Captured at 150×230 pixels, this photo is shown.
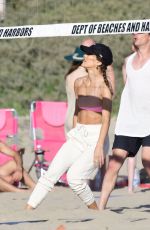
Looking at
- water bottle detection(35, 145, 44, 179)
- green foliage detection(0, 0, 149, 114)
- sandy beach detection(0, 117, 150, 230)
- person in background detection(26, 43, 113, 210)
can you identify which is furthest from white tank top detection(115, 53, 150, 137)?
green foliage detection(0, 0, 149, 114)

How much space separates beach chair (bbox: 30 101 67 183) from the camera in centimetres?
1201

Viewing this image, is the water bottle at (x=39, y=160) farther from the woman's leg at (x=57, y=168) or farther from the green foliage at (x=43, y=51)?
the green foliage at (x=43, y=51)

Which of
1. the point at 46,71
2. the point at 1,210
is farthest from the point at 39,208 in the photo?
the point at 46,71

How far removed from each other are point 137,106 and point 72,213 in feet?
3.56

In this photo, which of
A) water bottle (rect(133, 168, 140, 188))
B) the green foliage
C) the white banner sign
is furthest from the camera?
the green foliage

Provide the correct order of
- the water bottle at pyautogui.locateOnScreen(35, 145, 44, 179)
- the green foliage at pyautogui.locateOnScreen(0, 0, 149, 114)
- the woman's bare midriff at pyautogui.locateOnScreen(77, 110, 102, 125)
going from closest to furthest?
the woman's bare midriff at pyautogui.locateOnScreen(77, 110, 102, 125) → the water bottle at pyautogui.locateOnScreen(35, 145, 44, 179) → the green foliage at pyautogui.locateOnScreen(0, 0, 149, 114)

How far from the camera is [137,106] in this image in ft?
27.5

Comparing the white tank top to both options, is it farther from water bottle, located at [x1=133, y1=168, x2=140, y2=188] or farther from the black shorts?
water bottle, located at [x1=133, y1=168, x2=140, y2=188]

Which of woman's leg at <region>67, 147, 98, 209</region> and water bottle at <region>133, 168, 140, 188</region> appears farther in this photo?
water bottle at <region>133, 168, 140, 188</region>

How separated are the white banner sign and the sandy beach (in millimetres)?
1519

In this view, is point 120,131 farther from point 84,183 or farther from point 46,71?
point 46,71

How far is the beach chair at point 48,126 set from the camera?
1201cm

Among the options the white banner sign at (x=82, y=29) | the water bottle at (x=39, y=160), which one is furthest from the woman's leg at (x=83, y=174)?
the water bottle at (x=39, y=160)

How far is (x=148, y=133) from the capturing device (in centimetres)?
831
